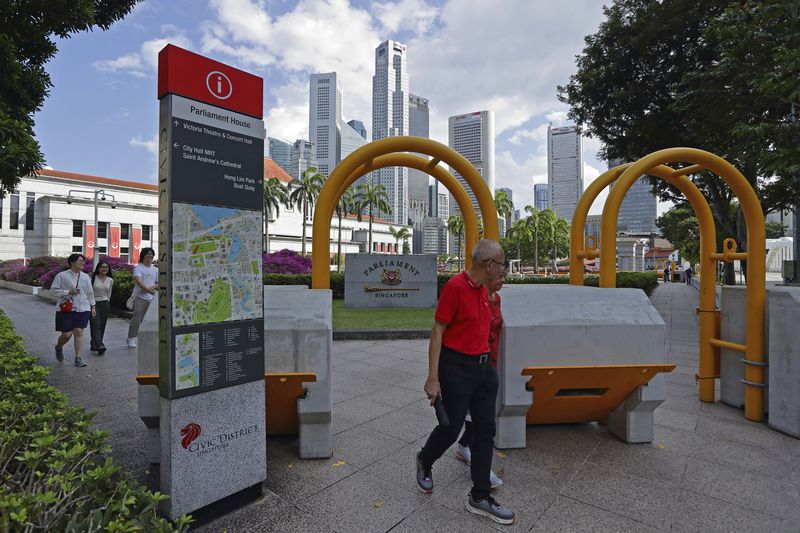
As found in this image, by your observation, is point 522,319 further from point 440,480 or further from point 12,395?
point 12,395

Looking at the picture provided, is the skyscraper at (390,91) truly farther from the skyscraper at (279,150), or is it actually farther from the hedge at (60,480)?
the hedge at (60,480)

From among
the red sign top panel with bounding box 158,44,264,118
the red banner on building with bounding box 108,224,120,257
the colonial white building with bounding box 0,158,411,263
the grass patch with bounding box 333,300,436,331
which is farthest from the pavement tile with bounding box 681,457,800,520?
the red banner on building with bounding box 108,224,120,257

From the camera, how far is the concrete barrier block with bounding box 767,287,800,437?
13.1ft

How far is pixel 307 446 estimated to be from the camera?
3512 millimetres

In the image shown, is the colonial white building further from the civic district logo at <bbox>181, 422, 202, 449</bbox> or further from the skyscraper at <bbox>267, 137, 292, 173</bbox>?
the skyscraper at <bbox>267, 137, 292, 173</bbox>

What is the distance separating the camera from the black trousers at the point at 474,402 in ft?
8.87

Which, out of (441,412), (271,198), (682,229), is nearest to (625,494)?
(441,412)

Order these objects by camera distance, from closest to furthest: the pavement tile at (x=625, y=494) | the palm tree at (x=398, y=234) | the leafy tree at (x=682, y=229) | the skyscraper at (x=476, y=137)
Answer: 1. the pavement tile at (x=625, y=494)
2. the leafy tree at (x=682, y=229)
3. the palm tree at (x=398, y=234)
4. the skyscraper at (x=476, y=137)

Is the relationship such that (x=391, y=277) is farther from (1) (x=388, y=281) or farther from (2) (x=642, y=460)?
(2) (x=642, y=460)

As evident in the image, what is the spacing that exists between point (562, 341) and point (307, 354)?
2.10 meters

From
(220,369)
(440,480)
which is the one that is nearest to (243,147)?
(220,369)

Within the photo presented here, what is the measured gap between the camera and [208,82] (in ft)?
8.66

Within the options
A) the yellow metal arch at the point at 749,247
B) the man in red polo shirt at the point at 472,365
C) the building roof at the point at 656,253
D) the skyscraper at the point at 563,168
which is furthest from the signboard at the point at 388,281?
the skyscraper at the point at 563,168

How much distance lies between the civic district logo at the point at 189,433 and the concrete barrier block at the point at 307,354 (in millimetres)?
723
